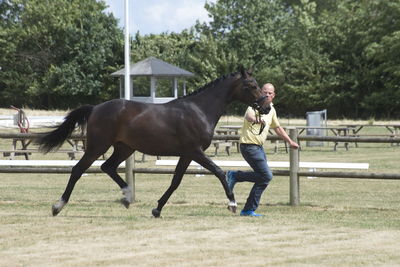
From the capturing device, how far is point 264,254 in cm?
798

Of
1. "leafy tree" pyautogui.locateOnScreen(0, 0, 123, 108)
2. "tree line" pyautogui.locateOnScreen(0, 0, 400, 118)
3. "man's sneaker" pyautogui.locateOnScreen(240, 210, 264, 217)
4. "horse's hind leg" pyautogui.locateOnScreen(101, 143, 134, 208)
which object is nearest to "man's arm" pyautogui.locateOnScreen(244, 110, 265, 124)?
"man's sneaker" pyautogui.locateOnScreen(240, 210, 264, 217)

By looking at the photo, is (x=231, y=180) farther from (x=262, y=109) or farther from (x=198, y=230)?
(x=198, y=230)

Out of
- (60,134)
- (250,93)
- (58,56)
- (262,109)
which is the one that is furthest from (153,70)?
(262,109)

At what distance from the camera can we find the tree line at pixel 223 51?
182ft

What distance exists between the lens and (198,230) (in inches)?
377

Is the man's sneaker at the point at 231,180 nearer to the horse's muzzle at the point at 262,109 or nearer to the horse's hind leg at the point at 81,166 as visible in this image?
the horse's muzzle at the point at 262,109

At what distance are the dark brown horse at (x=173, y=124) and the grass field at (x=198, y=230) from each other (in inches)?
30.5

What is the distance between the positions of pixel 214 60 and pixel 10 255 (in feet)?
173

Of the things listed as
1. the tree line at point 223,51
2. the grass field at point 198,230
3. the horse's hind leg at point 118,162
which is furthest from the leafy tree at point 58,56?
the horse's hind leg at point 118,162

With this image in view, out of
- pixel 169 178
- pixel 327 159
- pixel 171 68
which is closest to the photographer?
pixel 169 178

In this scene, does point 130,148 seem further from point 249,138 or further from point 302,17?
point 302,17

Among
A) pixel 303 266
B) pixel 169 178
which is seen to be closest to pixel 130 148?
pixel 303 266

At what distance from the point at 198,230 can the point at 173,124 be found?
67.1 inches

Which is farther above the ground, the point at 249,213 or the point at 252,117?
the point at 252,117
